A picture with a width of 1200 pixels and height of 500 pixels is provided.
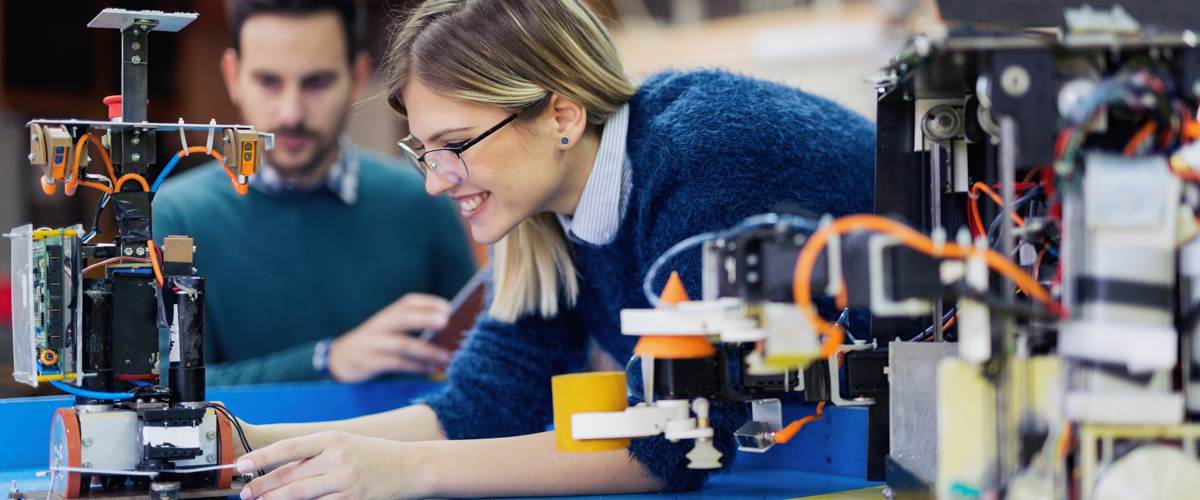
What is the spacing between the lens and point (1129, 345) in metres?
0.73

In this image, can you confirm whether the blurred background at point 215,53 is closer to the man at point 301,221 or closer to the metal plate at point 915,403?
the man at point 301,221

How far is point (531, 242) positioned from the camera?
1.60 meters

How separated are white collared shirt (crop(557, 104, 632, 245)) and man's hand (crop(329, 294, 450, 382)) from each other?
70 centimetres

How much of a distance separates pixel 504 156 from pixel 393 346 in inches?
30.2

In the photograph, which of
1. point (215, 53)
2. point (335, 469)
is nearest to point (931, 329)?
point (335, 469)

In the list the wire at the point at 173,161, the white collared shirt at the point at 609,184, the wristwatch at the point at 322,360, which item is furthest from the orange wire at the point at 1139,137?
the wristwatch at the point at 322,360

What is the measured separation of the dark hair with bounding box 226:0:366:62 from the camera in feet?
7.48

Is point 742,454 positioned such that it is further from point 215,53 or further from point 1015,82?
point 215,53

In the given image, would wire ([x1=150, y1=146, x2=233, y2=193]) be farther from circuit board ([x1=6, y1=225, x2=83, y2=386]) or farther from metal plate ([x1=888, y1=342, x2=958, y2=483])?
metal plate ([x1=888, y1=342, x2=958, y2=483])

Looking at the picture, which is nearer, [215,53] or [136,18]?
[136,18]

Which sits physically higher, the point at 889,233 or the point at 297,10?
the point at 297,10

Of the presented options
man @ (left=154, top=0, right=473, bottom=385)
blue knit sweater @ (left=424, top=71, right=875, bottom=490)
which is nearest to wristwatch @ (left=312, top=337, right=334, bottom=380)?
man @ (left=154, top=0, right=473, bottom=385)

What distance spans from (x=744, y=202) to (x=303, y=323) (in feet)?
4.79

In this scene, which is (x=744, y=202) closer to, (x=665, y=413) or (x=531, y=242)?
(x=665, y=413)
